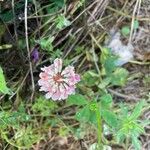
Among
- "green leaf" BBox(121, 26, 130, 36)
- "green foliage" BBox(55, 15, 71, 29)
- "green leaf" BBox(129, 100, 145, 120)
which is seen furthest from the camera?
"green leaf" BBox(121, 26, 130, 36)

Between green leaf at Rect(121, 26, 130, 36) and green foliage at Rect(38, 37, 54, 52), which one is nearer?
green foliage at Rect(38, 37, 54, 52)

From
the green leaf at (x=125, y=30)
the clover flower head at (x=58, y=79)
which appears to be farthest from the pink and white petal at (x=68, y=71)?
the green leaf at (x=125, y=30)

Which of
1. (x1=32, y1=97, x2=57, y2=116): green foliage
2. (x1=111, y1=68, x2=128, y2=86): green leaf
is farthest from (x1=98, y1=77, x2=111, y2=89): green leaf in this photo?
(x1=32, y1=97, x2=57, y2=116): green foliage

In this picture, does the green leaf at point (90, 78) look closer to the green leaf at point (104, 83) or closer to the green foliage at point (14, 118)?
the green leaf at point (104, 83)

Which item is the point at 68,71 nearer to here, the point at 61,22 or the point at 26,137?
the point at 61,22

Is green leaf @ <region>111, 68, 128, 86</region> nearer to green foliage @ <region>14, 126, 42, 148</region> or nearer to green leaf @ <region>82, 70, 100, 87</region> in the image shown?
green leaf @ <region>82, 70, 100, 87</region>

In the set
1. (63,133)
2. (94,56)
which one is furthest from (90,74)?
(63,133)

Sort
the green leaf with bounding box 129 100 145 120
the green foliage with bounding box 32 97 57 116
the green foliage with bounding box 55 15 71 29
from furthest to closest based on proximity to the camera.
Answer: the green foliage with bounding box 32 97 57 116
the green foliage with bounding box 55 15 71 29
the green leaf with bounding box 129 100 145 120
